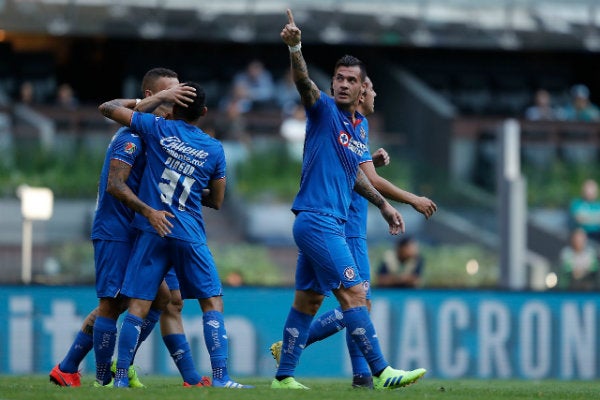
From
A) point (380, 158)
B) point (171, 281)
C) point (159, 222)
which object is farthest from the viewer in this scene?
point (380, 158)

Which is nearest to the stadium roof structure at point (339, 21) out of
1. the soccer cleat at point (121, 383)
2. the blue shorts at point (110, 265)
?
the blue shorts at point (110, 265)

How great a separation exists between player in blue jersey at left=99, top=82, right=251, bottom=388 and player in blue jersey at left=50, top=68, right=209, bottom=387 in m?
0.21

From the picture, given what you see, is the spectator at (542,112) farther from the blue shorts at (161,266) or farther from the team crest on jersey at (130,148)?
the blue shorts at (161,266)

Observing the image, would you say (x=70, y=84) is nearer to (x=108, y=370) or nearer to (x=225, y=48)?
(x=225, y=48)

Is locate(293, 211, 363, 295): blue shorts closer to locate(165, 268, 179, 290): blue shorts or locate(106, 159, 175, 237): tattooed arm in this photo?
locate(106, 159, 175, 237): tattooed arm

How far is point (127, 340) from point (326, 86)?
49.8ft

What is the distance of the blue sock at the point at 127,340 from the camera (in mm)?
9586

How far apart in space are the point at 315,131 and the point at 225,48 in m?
17.5

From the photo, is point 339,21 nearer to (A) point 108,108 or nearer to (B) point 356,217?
(B) point 356,217

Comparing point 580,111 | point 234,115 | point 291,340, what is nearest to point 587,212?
point 580,111

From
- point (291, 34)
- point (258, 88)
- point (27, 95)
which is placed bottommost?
point (291, 34)

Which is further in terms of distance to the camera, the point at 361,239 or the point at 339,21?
the point at 339,21

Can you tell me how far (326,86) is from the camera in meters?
24.4

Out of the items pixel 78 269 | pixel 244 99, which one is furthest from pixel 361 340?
pixel 244 99
